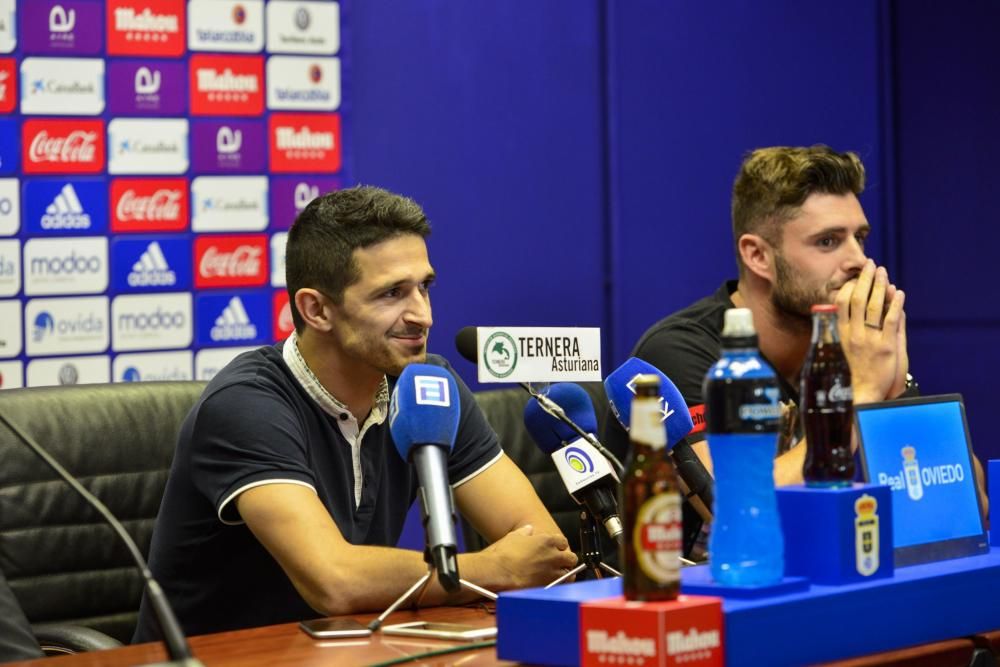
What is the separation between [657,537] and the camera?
131 centimetres

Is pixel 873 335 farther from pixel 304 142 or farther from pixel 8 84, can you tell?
pixel 8 84

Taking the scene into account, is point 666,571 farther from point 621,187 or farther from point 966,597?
point 621,187

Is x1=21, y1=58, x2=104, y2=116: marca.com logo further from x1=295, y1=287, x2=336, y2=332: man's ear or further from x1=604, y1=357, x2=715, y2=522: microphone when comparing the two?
x1=604, y1=357, x2=715, y2=522: microphone

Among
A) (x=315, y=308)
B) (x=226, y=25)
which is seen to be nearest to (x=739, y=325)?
(x=315, y=308)

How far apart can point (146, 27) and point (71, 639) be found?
1.71m

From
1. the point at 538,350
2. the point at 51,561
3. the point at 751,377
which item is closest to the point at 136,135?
the point at 51,561

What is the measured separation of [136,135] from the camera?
351 cm

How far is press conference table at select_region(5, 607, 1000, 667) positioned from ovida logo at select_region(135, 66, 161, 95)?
6.65 feet

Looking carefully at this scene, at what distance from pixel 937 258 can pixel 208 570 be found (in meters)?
3.16

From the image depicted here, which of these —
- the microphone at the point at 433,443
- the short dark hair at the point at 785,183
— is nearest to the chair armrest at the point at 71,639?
the microphone at the point at 433,443

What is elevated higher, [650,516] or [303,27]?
[303,27]

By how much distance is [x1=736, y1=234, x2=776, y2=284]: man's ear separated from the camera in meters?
3.00

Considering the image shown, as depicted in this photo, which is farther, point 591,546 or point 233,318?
Result: point 233,318

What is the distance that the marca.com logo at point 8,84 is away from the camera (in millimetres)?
3334
